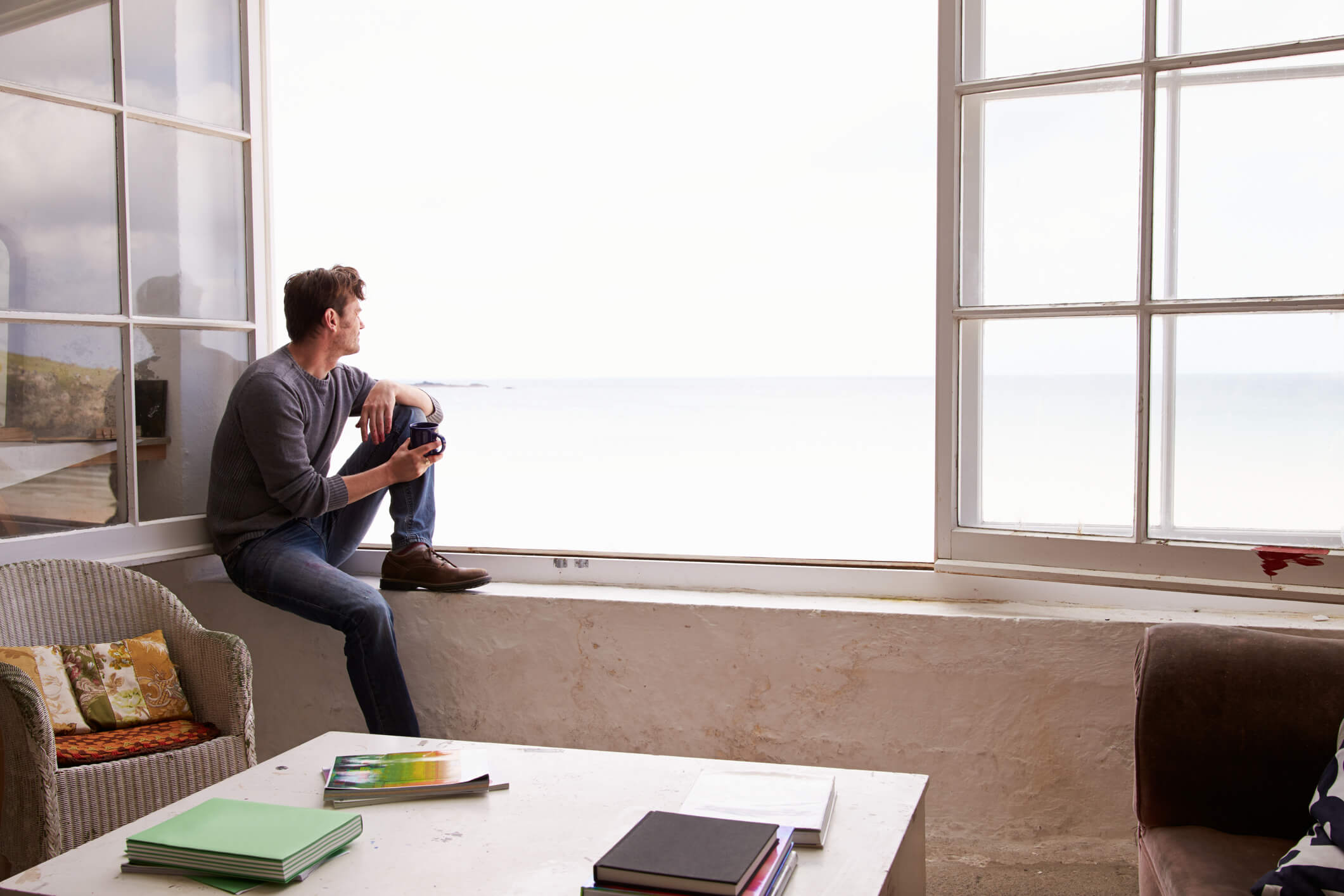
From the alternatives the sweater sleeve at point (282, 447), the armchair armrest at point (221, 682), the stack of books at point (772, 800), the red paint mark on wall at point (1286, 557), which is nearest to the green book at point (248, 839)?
the stack of books at point (772, 800)

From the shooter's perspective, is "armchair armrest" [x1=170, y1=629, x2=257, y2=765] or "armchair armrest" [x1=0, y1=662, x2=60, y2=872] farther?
"armchair armrest" [x1=170, y1=629, x2=257, y2=765]

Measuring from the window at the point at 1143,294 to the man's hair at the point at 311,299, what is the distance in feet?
5.26

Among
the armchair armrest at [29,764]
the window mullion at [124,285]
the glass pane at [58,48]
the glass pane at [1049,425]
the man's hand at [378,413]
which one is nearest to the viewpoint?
the armchair armrest at [29,764]

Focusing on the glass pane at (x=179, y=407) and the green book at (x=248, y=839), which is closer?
the green book at (x=248, y=839)

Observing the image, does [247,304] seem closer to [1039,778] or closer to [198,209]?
[198,209]

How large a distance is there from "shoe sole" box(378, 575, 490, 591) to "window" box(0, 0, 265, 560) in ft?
1.80

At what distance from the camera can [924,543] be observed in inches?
520

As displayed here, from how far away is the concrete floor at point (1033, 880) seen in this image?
87.2 inches

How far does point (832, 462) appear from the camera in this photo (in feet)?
64.7

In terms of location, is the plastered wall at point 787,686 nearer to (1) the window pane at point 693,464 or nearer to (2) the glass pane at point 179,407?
(2) the glass pane at point 179,407

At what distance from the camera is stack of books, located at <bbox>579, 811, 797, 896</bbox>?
1.14 m

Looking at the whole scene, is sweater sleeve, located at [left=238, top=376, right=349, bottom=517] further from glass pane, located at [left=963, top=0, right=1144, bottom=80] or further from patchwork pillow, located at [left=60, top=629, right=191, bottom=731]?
glass pane, located at [left=963, top=0, right=1144, bottom=80]

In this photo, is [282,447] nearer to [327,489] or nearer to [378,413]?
[327,489]

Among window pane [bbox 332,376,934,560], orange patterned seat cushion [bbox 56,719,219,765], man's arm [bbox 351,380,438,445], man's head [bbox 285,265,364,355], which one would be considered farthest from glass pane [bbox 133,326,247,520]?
window pane [bbox 332,376,934,560]
